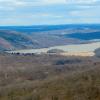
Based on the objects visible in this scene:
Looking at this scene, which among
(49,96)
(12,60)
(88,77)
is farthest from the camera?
(12,60)

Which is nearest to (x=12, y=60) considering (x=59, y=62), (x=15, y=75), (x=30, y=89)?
(x=59, y=62)

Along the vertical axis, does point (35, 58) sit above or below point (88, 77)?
below

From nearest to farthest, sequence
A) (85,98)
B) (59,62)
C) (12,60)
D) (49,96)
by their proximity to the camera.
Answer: (85,98), (49,96), (59,62), (12,60)

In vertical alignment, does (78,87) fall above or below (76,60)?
above

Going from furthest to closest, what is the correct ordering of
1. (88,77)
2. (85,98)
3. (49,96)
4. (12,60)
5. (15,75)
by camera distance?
(12,60)
(15,75)
(88,77)
(49,96)
(85,98)

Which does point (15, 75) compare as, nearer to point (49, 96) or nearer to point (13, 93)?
point (13, 93)

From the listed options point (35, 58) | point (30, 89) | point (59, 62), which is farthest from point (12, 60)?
point (30, 89)

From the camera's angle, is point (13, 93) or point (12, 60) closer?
point (13, 93)

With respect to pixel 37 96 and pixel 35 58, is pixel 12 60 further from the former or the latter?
pixel 37 96

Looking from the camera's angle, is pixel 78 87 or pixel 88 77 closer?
pixel 78 87
